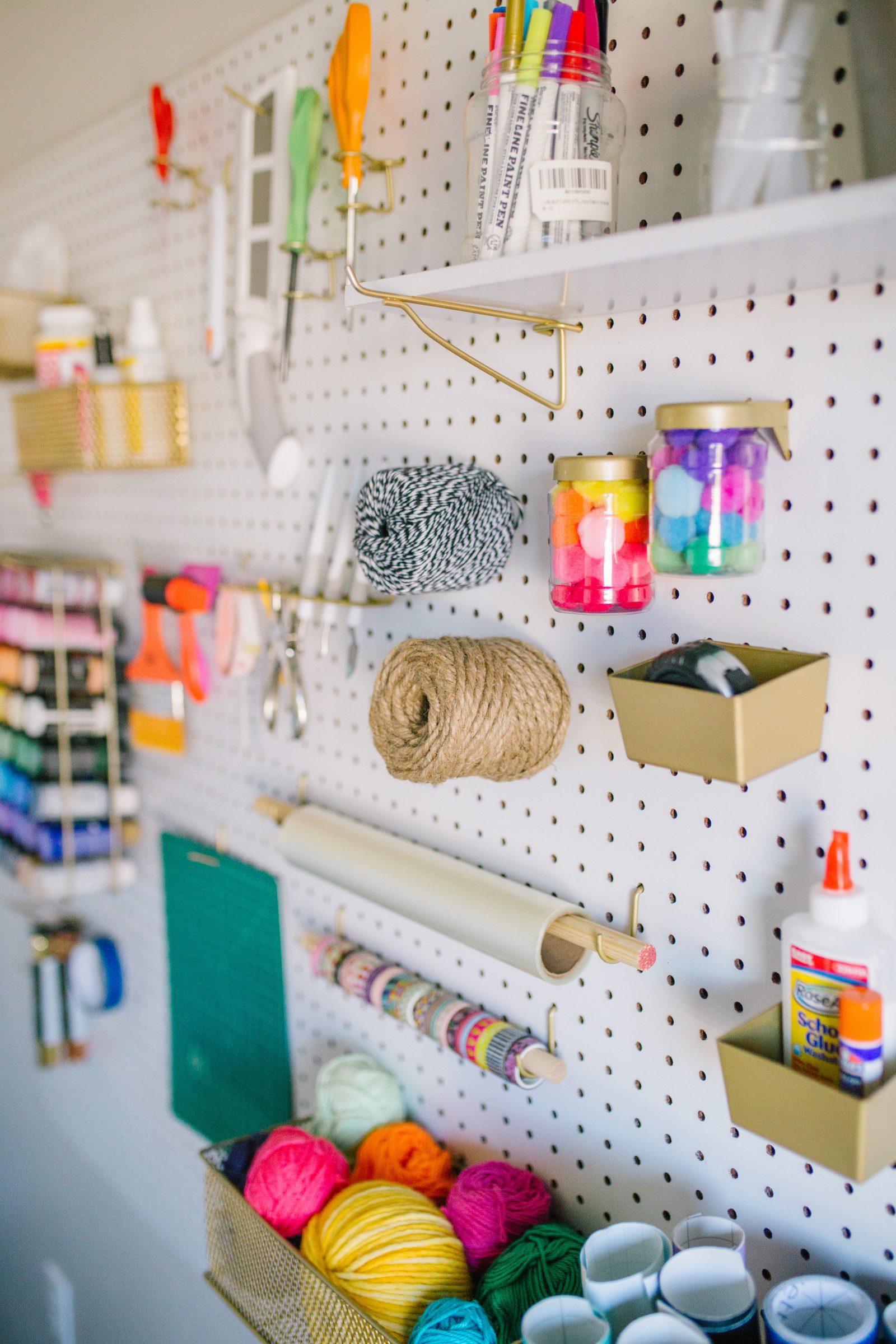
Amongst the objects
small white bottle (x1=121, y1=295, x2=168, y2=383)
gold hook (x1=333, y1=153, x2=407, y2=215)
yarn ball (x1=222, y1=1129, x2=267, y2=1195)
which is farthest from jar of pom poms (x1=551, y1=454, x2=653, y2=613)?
small white bottle (x1=121, y1=295, x2=168, y2=383)

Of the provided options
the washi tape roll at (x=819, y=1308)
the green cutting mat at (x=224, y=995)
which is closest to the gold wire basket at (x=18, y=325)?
the green cutting mat at (x=224, y=995)

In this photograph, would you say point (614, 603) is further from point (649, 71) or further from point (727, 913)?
point (649, 71)

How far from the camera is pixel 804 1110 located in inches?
23.2

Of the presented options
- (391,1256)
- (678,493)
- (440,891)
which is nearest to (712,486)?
(678,493)

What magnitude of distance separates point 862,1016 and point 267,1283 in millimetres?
702

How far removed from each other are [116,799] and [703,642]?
1244mm

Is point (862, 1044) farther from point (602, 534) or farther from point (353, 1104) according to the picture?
point (353, 1104)

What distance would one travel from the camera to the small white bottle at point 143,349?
1416 mm

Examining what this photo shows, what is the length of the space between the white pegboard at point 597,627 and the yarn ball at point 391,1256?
0.13 m

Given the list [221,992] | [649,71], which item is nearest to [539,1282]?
[221,992]

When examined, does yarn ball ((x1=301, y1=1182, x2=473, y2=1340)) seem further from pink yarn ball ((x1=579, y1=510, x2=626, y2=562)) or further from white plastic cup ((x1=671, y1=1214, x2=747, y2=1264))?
pink yarn ball ((x1=579, y1=510, x2=626, y2=562))

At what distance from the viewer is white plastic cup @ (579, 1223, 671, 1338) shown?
2.26 ft

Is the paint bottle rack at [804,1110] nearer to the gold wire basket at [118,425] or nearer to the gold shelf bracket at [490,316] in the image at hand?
the gold shelf bracket at [490,316]

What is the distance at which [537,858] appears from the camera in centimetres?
94
